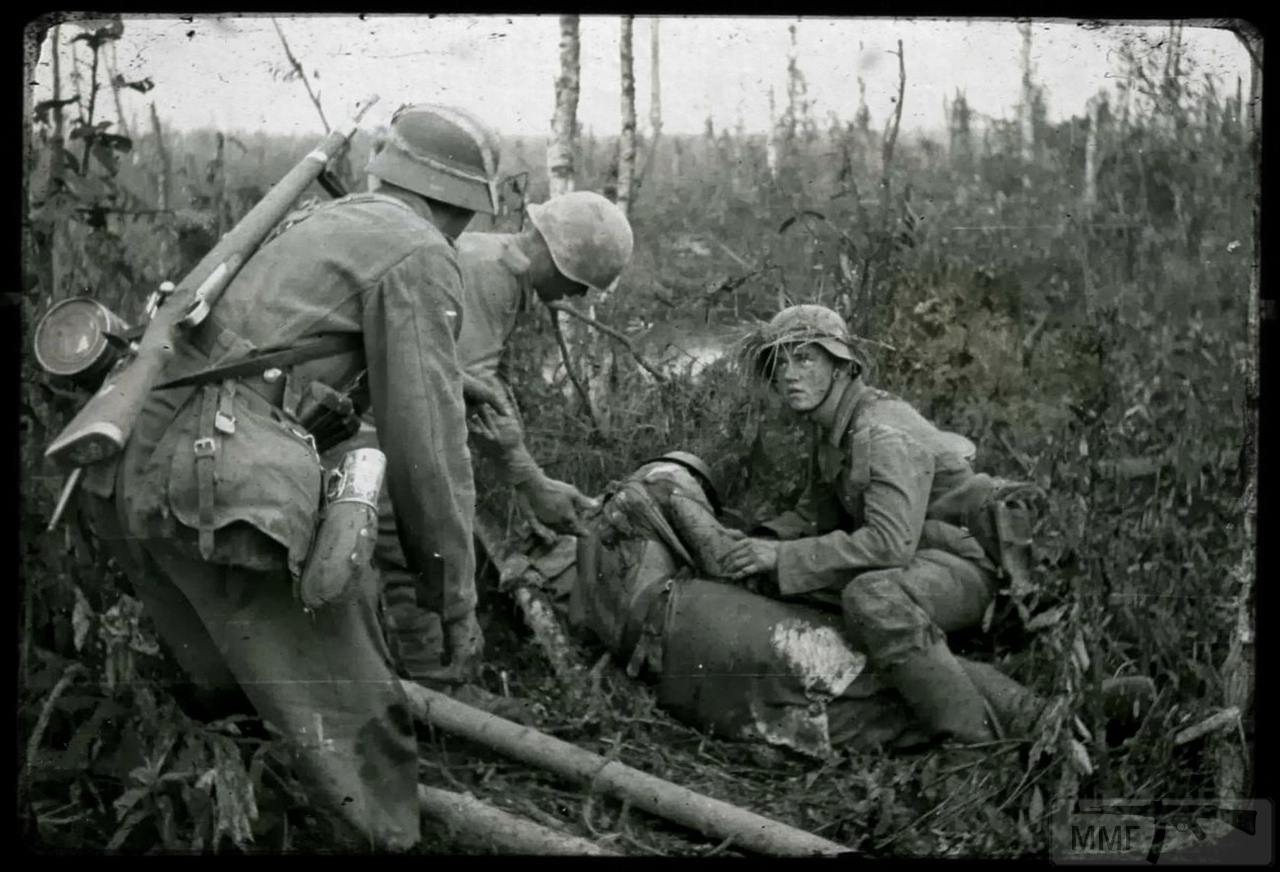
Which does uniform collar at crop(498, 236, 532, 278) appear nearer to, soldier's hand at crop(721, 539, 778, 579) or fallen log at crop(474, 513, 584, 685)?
fallen log at crop(474, 513, 584, 685)

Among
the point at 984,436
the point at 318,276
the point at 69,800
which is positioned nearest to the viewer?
the point at 318,276

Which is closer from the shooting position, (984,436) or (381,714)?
(381,714)

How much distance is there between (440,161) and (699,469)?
4.30ft

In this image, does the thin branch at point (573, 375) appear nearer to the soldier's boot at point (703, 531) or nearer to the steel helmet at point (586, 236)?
the steel helmet at point (586, 236)

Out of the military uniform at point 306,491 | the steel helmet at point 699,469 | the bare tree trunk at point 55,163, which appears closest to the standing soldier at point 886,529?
the steel helmet at point 699,469

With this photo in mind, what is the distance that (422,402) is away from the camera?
510 cm

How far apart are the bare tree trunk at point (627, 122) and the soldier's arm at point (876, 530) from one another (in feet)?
3.73

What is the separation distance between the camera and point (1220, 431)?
5.84 metres

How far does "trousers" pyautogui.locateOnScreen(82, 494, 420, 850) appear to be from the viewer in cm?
510

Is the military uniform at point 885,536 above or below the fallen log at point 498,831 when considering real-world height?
above

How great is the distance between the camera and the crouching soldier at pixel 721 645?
18.4 ft

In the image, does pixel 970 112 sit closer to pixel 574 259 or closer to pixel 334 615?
pixel 574 259

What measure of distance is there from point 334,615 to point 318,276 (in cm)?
97

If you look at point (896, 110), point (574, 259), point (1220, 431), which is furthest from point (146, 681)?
point (1220, 431)
